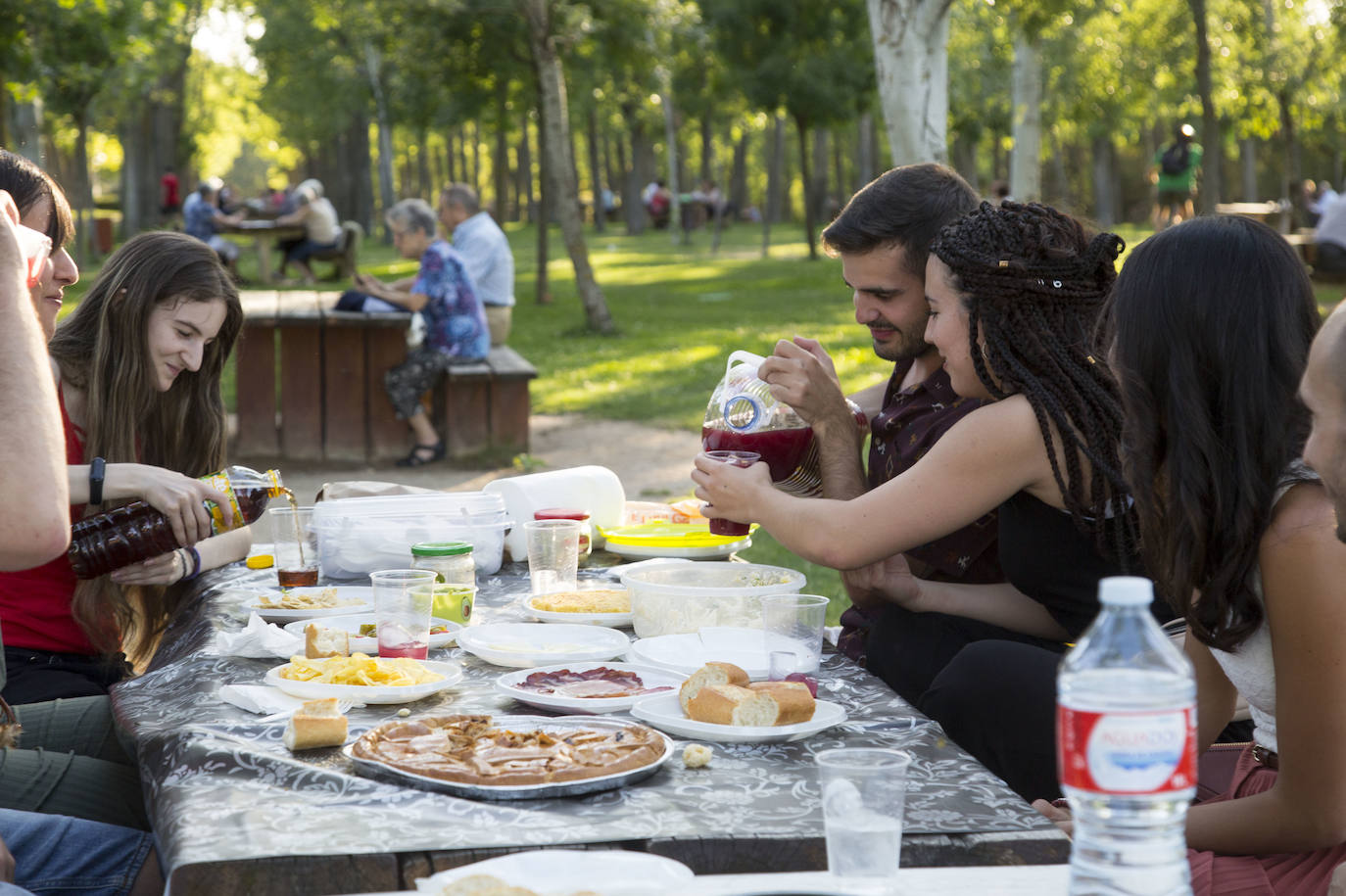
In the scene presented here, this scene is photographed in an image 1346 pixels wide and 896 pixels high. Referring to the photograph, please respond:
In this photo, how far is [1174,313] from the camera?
225cm

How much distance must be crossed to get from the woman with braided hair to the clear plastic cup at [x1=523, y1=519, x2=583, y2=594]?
386 millimetres

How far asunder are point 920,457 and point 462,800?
1.63 m

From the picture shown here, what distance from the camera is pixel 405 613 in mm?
2568

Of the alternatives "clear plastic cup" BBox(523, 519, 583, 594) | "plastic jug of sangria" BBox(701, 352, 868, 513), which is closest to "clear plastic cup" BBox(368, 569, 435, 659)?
"clear plastic cup" BBox(523, 519, 583, 594)

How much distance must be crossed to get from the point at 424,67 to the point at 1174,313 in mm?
16606

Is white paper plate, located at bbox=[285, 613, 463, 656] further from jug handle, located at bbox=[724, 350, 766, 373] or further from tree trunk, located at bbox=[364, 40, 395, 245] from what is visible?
tree trunk, located at bbox=[364, 40, 395, 245]

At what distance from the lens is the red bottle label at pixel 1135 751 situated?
4.04 feet

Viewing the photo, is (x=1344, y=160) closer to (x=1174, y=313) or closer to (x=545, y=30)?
(x=545, y=30)

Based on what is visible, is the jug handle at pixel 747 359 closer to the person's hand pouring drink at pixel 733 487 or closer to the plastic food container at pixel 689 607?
the person's hand pouring drink at pixel 733 487

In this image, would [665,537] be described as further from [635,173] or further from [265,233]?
[635,173]

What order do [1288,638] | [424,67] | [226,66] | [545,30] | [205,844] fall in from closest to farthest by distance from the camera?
[205,844]
[1288,638]
[545,30]
[424,67]
[226,66]

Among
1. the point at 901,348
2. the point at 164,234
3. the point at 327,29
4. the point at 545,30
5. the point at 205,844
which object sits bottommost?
the point at 205,844

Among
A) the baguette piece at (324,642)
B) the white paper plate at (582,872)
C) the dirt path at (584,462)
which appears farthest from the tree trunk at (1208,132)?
the white paper plate at (582,872)

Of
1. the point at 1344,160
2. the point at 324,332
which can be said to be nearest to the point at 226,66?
the point at 1344,160
